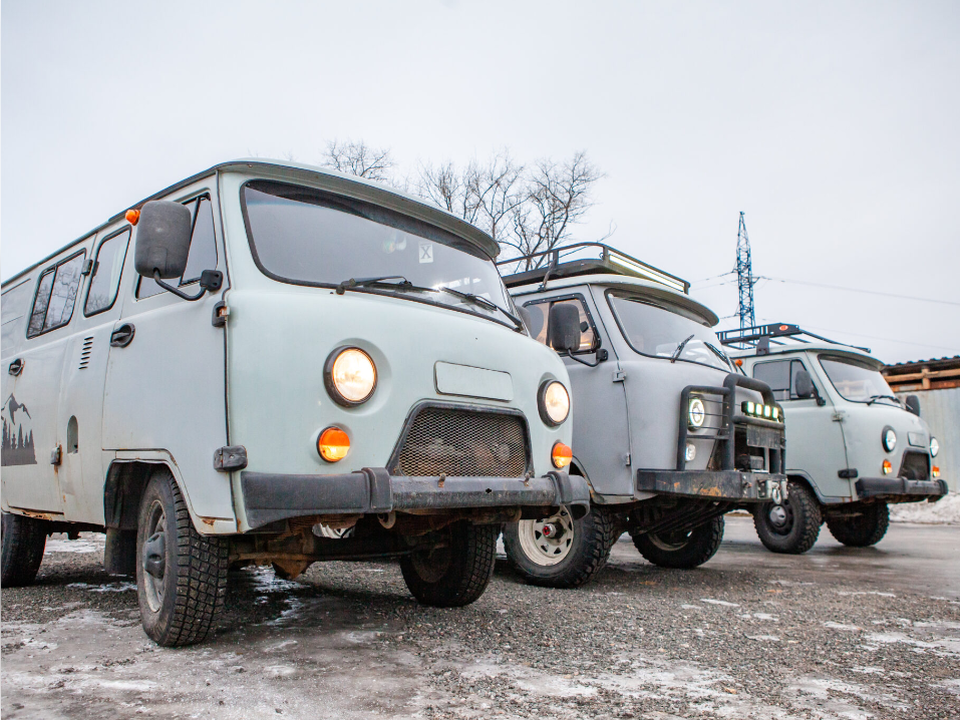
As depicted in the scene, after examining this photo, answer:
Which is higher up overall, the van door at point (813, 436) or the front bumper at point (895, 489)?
the van door at point (813, 436)

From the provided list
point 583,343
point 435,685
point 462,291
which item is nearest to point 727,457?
point 583,343

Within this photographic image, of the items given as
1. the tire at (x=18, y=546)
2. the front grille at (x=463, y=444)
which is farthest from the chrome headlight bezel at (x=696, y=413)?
the tire at (x=18, y=546)

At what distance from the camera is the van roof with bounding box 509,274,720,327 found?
6172 millimetres

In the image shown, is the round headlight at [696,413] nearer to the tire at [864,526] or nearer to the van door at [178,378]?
the van door at [178,378]

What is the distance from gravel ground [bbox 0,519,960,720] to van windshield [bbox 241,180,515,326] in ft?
5.55

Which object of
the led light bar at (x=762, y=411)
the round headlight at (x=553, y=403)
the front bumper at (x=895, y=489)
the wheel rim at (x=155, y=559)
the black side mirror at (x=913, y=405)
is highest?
the black side mirror at (x=913, y=405)

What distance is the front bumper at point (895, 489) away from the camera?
8.33m

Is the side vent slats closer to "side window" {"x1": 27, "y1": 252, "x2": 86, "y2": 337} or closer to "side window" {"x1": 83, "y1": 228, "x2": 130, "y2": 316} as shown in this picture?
"side window" {"x1": 83, "y1": 228, "x2": 130, "y2": 316}

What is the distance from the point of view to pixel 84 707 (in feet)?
9.43

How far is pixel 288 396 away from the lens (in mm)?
3197

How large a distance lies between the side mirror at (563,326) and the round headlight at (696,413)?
1.06 metres

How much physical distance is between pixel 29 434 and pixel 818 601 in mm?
5306

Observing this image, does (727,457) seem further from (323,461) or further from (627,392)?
(323,461)

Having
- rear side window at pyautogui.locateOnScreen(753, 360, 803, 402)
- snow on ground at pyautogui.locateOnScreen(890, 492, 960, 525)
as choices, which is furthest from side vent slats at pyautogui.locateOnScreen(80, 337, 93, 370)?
snow on ground at pyautogui.locateOnScreen(890, 492, 960, 525)
